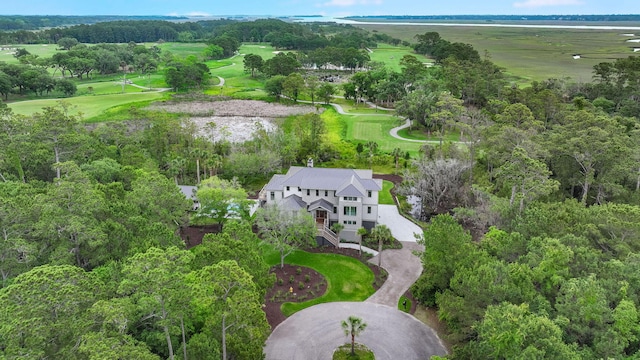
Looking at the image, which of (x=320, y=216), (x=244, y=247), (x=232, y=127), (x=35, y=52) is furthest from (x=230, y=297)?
(x=35, y=52)

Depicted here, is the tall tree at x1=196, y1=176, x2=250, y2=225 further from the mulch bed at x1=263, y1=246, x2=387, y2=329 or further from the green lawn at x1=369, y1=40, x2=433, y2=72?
the green lawn at x1=369, y1=40, x2=433, y2=72

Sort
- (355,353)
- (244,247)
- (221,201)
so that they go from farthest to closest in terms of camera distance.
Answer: (221,201) → (244,247) → (355,353)

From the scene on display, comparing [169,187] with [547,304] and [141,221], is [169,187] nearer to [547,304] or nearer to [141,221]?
[141,221]

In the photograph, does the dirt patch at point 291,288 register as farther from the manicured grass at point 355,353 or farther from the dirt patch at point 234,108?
the dirt patch at point 234,108

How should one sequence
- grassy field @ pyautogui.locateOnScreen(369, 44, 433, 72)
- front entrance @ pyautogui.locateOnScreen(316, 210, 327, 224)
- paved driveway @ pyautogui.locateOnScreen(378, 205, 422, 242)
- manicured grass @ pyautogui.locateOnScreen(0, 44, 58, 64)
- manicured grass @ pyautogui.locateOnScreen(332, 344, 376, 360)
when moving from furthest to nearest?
grassy field @ pyautogui.locateOnScreen(369, 44, 433, 72) → manicured grass @ pyautogui.locateOnScreen(0, 44, 58, 64) → paved driveway @ pyautogui.locateOnScreen(378, 205, 422, 242) → front entrance @ pyautogui.locateOnScreen(316, 210, 327, 224) → manicured grass @ pyautogui.locateOnScreen(332, 344, 376, 360)

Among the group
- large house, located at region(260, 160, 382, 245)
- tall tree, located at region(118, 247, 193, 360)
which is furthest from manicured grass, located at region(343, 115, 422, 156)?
tall tree, located at region(118, 247, 193, 360)

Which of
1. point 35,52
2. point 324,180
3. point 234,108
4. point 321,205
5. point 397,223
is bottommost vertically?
point 397,223

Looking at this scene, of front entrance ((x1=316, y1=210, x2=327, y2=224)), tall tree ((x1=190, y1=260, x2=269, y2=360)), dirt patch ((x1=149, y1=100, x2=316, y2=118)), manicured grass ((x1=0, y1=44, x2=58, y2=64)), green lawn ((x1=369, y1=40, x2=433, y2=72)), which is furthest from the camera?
green lawn ((x1=369, y1=40, x2=433, y2=72))

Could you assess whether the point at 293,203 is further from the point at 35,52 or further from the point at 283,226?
the point at 35,52
